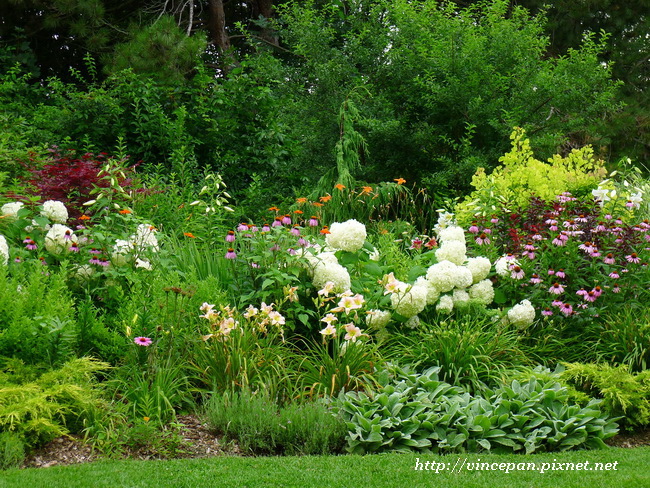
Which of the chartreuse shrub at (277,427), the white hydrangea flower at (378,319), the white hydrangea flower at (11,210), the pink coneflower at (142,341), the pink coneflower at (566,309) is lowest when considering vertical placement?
the chartreuse shrub at (277,427)

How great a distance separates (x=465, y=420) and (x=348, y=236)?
1770mm

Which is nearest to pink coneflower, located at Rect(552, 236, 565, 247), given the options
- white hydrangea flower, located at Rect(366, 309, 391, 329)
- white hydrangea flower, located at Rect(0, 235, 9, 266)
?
white hydrangea flower, located at Rect(366, 309, 391, 329)

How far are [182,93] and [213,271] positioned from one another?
20.1 ft

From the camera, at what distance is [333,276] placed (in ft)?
16.7

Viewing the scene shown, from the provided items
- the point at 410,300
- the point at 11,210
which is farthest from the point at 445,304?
the point at 11,210

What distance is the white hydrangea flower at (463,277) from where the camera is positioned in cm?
529

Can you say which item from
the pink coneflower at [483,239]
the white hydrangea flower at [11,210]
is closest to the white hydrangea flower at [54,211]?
the white hydrangea flower at [11,210]

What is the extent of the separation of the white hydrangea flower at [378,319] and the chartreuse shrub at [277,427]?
1.02 m

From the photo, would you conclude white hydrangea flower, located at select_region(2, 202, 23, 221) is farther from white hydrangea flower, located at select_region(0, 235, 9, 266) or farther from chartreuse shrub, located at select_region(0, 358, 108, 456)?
chartreuse shrub, located at select_region(0, 358, 108, 456)

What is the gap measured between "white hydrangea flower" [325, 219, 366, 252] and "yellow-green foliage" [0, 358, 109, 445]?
2.02 metres

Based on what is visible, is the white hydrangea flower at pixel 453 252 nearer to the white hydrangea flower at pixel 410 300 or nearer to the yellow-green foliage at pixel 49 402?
the white hydrangea flower at pixel 410 300

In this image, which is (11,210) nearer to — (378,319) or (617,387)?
(378,319)

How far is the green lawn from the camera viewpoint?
3.49 m

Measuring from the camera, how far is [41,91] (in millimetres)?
13680
